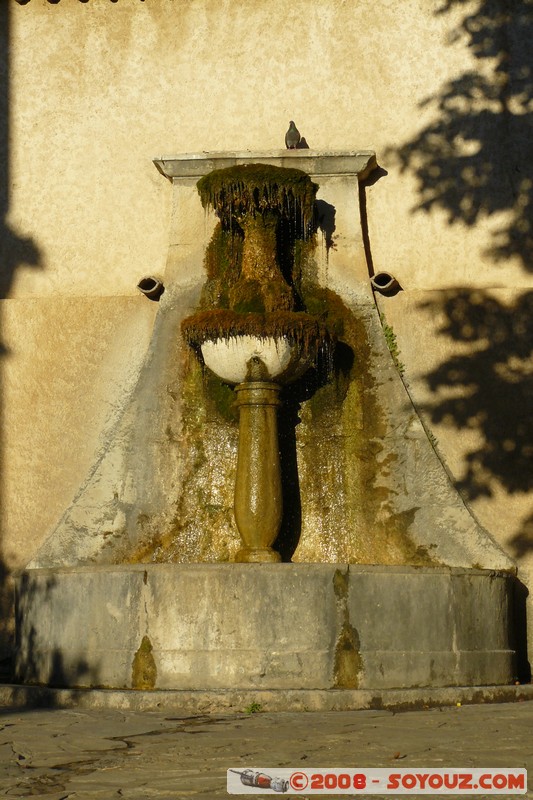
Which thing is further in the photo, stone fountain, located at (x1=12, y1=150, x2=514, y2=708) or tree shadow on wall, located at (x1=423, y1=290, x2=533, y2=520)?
tree shadow on wall, located at (x1=423, y1=290, x2=533, y2=520)

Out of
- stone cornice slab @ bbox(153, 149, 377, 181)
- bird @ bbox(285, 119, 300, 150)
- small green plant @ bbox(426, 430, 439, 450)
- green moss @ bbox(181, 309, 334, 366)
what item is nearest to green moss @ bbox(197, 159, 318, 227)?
stone cornice slab @ bbox(153, 149, 377, 181)

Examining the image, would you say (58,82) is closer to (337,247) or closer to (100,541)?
(337,247)

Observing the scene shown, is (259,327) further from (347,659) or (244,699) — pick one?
(244,699)

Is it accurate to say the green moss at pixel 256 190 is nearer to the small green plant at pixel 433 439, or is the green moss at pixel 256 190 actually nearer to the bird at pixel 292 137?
the bird at pixel 292 137

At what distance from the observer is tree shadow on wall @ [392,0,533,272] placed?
28.7 feet

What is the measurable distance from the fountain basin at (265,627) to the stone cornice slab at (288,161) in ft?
10.2

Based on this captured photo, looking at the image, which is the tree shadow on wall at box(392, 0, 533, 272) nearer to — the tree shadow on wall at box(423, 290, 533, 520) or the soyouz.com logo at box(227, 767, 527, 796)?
the tree shadow on wall at box(423, 290, 533, 520)

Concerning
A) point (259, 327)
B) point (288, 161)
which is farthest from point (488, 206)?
point (259, 327)

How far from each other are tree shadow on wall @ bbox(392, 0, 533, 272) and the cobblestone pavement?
394 centimetres

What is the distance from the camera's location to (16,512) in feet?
28.4

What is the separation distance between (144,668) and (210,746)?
5.95 ft

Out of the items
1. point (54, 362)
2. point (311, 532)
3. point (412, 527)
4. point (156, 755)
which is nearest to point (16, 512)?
point (54, 362)

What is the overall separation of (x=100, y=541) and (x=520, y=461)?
2.80 m

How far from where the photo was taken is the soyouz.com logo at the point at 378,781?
3893 mm
